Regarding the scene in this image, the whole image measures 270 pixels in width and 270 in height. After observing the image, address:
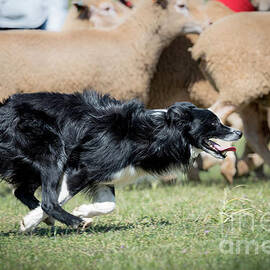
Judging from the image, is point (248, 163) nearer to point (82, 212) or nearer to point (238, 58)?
point (238, 58)

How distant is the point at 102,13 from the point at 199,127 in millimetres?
4981

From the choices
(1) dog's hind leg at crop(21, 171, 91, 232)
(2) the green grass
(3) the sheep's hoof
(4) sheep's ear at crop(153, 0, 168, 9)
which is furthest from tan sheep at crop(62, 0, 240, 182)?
(1) dog's hind leg at crop(21, 171, 91, 232)

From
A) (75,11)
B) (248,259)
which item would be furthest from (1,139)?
(75,11)

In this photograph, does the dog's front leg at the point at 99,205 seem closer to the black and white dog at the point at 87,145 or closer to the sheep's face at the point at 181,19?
the black and white dog at the point at 87,145

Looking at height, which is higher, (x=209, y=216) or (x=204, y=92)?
(x=209, y=216)

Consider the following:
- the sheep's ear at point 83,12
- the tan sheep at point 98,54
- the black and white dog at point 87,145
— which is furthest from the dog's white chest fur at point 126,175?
the sheep's ear at point 83,12

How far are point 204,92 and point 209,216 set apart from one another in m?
3.51

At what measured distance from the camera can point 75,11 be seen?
356 inches

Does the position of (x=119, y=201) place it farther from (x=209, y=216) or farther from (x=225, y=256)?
(x=225, y=256)

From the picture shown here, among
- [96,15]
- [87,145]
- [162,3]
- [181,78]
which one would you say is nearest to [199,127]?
[87,145]

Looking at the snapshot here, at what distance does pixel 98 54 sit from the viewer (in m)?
7.04

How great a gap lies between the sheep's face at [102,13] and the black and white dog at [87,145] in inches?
179

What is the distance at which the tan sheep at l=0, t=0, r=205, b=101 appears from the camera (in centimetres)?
671

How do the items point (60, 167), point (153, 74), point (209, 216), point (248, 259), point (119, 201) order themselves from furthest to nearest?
point (153, 74) → point (119, 201) → point (209, 216) → point (60, 167) → point (248, 259)
